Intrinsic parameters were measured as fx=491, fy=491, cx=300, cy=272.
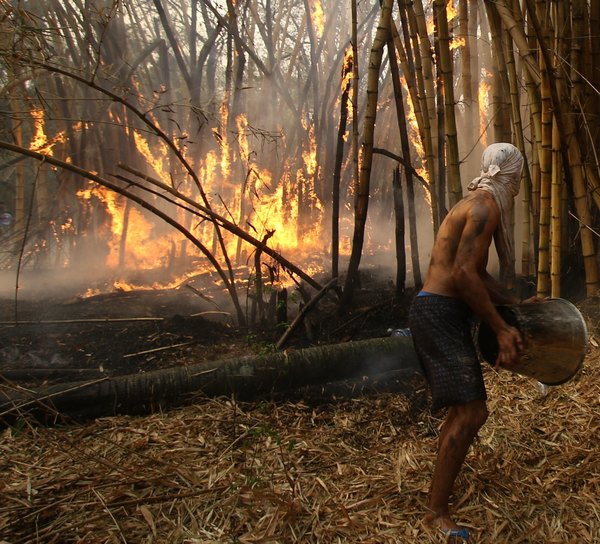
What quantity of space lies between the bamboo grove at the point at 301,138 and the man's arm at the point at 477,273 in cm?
122

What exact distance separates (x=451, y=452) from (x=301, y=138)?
6898mm

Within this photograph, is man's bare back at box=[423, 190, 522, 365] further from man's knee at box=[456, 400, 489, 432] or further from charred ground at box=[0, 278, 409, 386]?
charred ground at box=[0, 278, 409, 386]

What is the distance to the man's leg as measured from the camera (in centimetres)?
189

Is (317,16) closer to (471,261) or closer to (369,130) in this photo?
(369,130)

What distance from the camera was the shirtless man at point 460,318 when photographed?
189cm

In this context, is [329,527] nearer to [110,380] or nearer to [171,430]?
[171,430]

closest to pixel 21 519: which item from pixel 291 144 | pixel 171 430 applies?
pixel 171 430

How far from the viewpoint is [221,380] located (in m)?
3.10

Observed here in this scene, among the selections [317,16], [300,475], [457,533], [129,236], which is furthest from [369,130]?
[317,16]

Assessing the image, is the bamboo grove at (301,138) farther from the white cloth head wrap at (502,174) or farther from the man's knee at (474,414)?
the man's knee at (474,414)

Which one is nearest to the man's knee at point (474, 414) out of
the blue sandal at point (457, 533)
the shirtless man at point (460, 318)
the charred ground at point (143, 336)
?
the shirtless man at point (460, 318)

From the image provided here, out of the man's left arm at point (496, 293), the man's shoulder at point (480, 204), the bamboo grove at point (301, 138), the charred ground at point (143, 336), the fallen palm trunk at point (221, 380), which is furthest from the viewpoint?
the charred ground at point (143, 336)

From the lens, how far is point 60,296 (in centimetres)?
588

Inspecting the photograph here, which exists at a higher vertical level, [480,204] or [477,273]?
[480,204]
